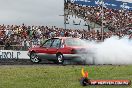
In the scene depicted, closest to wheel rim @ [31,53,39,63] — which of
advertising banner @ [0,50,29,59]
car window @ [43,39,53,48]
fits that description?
car window @ [43,39,53,48]

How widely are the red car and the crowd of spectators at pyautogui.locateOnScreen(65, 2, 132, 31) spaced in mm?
16127

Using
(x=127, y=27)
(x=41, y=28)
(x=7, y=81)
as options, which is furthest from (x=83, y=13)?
(x=7, y=81)

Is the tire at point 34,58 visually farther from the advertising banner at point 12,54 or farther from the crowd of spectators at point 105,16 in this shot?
the crowd of spectators at point 105,16

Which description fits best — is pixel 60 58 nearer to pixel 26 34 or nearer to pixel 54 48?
pixel 54 48

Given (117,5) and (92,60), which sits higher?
(117,5)

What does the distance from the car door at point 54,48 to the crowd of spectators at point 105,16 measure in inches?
652

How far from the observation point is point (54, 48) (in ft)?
74.7

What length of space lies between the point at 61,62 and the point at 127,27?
19766 millimetres

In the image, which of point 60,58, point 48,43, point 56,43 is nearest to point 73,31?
point 48,43

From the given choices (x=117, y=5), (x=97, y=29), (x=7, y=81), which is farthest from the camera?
(x=117, y=5)

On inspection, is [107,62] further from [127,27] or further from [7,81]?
[127,27]

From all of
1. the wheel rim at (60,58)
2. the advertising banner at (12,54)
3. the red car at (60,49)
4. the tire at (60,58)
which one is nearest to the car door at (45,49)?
the red car at (60,49)

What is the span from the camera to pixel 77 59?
21844mm

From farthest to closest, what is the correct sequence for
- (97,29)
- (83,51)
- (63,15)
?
(97,29)
(63,15)
(83,51)
